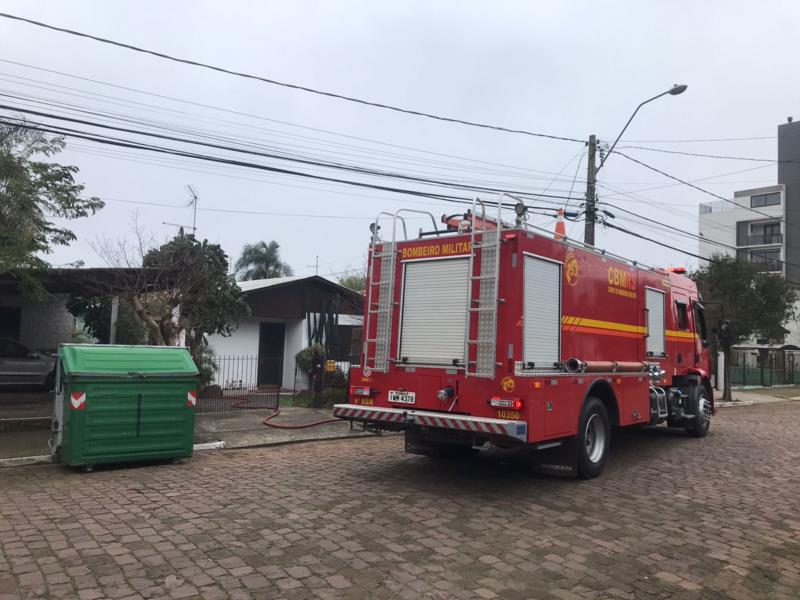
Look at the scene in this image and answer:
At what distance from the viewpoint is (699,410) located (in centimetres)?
1166

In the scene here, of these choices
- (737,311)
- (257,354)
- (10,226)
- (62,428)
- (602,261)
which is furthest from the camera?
(737,311)

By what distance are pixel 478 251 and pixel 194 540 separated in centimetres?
416

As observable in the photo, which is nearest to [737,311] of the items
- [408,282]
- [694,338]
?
[694,338]

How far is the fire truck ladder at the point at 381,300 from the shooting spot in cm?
774

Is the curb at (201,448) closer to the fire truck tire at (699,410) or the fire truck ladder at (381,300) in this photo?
the fire truck ladder at (381,300)

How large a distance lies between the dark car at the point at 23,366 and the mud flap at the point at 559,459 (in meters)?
13.2

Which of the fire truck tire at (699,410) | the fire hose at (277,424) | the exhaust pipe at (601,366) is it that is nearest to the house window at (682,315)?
the fire truck tire at (699,410)

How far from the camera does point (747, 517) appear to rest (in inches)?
251

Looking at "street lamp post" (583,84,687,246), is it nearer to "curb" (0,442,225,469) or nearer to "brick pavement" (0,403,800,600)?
"brick pavement" (0,403,800,600)

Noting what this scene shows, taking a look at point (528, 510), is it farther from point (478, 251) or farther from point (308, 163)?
point (308, 163)

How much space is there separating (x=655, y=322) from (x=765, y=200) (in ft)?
191

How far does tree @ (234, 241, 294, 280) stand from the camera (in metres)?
42.0

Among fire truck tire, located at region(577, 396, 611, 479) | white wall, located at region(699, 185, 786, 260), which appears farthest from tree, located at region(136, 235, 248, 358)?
white wall, located at region(699, 185, 786, 260)

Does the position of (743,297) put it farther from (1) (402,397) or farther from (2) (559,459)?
(1) (402,397)
